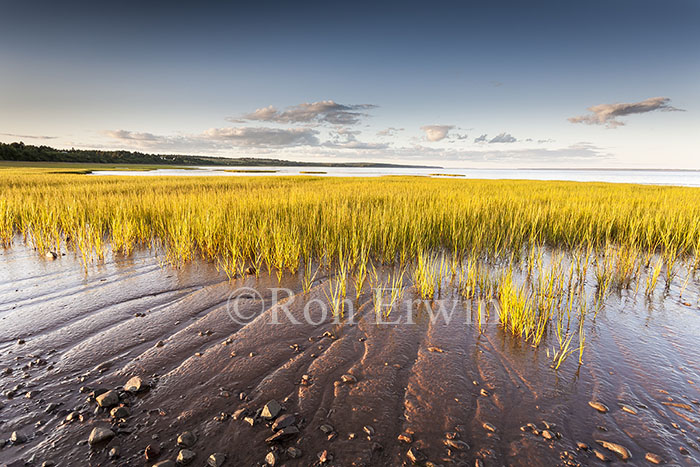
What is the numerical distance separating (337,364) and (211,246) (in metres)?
4.02

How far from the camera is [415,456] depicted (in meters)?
1.74

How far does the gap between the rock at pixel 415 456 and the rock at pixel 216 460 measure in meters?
1.04

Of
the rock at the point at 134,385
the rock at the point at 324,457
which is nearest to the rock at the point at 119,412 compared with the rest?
the rock at the point at 134,385

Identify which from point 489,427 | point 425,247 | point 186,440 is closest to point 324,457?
point 186,440

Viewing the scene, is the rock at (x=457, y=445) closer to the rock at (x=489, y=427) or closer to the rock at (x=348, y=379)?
the rock at (x=489, y=427)

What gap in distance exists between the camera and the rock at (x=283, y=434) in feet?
5.90

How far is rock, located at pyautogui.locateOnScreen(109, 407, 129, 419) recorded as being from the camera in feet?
6.32

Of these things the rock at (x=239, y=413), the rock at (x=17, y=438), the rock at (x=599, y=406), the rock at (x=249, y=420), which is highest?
the rock at (x=17, y=438)

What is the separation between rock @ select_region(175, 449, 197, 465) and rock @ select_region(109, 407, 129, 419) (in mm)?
557

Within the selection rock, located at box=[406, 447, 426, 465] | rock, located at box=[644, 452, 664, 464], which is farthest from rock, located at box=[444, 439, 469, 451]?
rock, located at box=[644, 452, 664, 464]

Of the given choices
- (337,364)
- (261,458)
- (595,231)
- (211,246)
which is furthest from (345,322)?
(595,231)

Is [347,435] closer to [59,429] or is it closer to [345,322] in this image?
[345,322]

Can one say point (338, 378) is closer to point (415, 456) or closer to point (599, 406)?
point (415, 456)

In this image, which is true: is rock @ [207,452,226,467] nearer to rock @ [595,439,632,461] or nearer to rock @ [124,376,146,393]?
rock @ [124,376,146,393]
